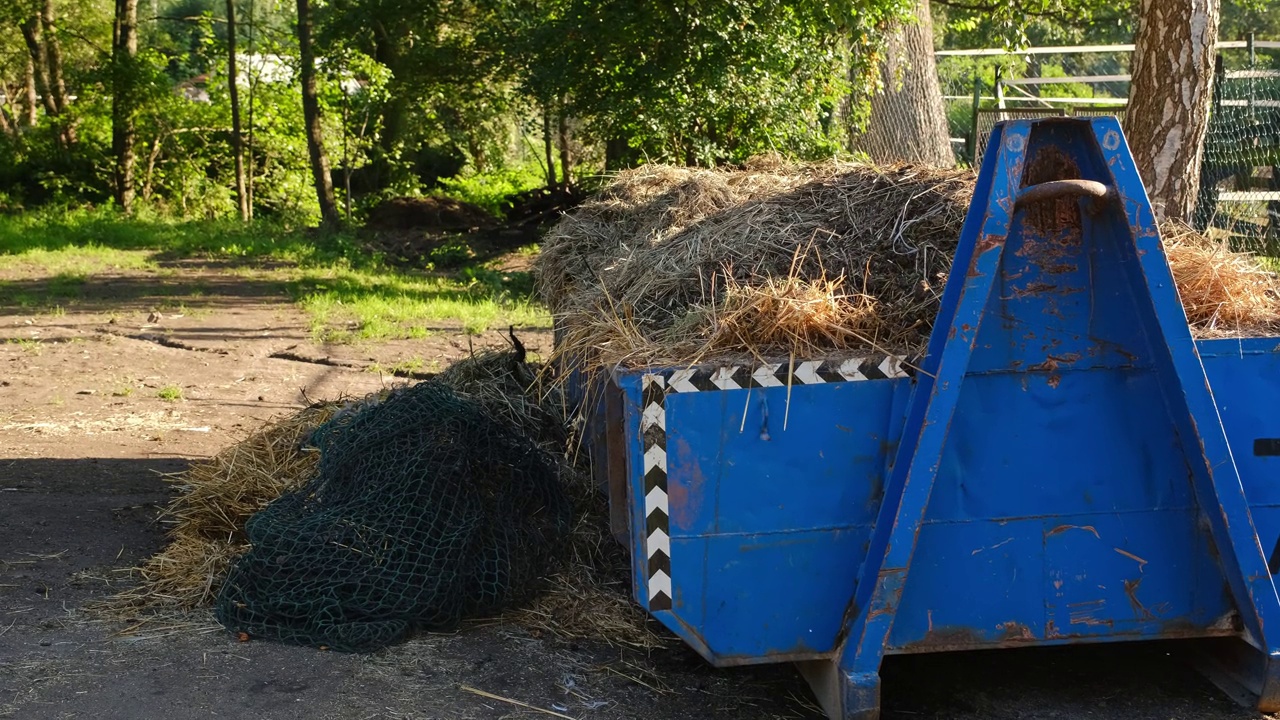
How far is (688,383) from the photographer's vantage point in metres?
3.47

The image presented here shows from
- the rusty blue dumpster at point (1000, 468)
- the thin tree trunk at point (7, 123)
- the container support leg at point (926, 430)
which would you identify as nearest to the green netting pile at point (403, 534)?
the rusty blue dumpster at point (1000, 468)

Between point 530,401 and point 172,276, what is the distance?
11.3m

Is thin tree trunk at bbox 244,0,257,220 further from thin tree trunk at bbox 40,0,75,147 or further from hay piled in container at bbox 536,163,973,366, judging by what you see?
hay piled in container at bbox 536,163,973,366

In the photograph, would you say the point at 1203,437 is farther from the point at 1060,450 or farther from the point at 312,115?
the point at 312,115

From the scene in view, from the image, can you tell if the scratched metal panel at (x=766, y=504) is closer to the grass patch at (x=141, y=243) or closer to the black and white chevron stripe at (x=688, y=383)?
the black and white chevron stripe at (x=688, y=383)

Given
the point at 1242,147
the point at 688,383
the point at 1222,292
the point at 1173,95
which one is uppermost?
the point at 1173,95

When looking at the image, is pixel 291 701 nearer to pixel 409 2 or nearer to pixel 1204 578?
pixel 1204 578

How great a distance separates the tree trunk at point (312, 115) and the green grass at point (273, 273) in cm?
51

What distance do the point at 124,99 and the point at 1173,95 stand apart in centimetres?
2058

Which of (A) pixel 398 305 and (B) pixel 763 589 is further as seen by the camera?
(A) pixel 398 305

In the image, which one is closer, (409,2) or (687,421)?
(687,421)

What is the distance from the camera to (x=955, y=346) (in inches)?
133

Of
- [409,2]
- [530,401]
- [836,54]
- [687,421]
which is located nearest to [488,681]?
[687,421]

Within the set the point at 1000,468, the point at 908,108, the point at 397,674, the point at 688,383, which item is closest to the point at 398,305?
the point at 908,108
